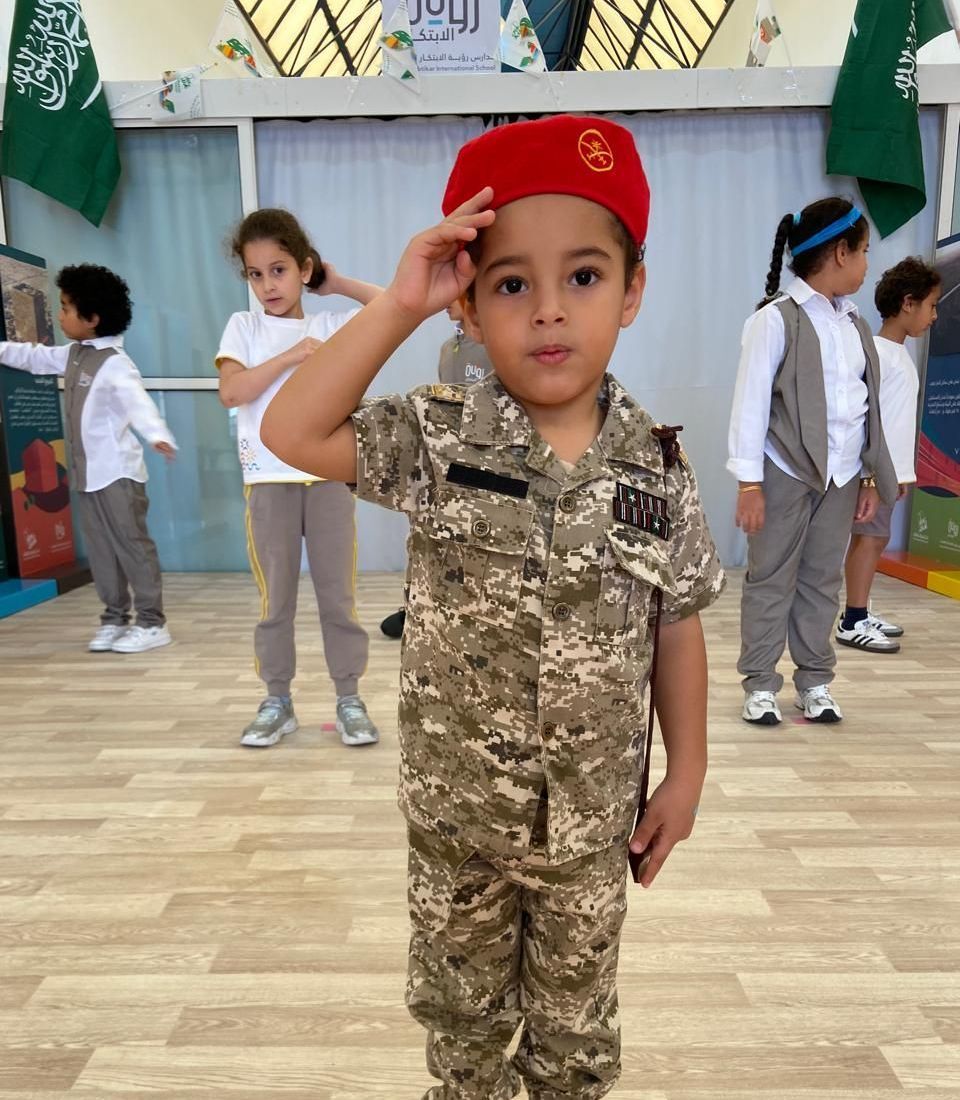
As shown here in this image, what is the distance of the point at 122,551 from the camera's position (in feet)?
10.4

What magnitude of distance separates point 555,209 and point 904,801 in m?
1.77

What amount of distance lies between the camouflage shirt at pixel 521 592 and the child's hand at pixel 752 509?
4.80 ft

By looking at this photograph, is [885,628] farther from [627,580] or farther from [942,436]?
[627,580]

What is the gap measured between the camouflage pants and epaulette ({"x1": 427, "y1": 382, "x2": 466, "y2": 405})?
42 cm

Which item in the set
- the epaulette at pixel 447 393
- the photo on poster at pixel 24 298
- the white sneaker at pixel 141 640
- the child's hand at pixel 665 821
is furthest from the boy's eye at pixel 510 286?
the photo on poster at pixel 24 298

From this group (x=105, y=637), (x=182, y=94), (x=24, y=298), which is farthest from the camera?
(x=182, y=94)

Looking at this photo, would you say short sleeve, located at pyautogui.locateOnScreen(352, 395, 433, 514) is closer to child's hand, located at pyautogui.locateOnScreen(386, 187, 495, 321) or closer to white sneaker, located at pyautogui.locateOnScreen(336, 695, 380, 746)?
child's hand, located at pyautogui.locateOnScreen(386, 187, 495, 321)

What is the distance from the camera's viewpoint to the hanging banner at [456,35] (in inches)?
161

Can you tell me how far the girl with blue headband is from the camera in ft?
6.89

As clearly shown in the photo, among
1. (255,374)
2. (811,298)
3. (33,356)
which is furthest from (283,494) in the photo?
(33,356)

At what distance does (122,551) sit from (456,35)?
2998 millimetres

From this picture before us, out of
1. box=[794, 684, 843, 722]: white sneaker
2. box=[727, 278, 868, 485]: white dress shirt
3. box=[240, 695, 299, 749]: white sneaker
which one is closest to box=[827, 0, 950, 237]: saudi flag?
box=[727, 278, 868, 485]: white dress shirt

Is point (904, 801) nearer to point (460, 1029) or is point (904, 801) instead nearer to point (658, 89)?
point (460, 1029)

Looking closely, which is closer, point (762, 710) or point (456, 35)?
point (762, 710)
